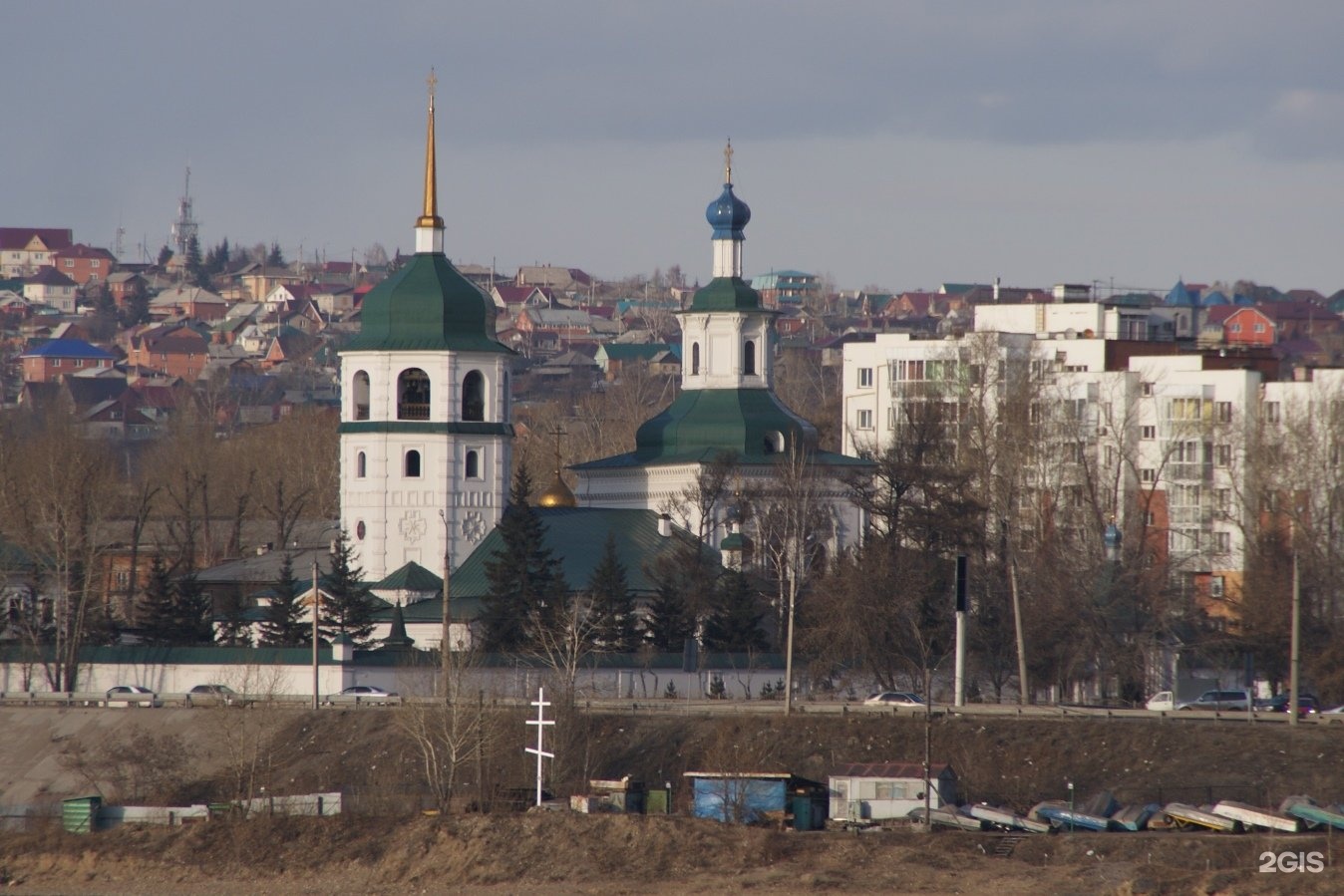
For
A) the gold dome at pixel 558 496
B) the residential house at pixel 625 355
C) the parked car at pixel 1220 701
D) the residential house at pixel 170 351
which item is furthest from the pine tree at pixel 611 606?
the residential house at pixel 170 351

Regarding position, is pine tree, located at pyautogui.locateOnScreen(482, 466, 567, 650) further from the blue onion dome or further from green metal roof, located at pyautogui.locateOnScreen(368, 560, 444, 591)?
the blue onion dome

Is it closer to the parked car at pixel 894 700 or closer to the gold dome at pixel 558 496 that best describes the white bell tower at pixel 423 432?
the gold dome at pixel 558 496

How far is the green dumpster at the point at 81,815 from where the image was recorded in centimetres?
4309

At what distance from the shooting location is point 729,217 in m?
64.0

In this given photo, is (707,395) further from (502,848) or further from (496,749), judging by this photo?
(502,848)

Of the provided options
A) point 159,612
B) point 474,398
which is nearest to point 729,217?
point 474,398

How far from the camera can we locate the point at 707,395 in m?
61.5

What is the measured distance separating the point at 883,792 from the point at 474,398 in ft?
57.6

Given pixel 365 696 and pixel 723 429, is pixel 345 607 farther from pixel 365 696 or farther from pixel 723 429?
pixel 723 429

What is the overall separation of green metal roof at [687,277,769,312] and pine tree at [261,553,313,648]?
11.9 meters

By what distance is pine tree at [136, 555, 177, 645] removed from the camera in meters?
55.9

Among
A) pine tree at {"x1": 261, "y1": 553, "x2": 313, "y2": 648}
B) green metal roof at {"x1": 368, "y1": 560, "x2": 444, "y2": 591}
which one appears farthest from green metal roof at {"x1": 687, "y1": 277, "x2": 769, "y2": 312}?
pine tree at {"x1": 261, "y1": 553, "x2": 313, "y2": 648}

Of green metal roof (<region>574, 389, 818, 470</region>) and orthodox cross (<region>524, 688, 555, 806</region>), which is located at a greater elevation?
green metal roof (<region>574, 389, 818, 470</region>)

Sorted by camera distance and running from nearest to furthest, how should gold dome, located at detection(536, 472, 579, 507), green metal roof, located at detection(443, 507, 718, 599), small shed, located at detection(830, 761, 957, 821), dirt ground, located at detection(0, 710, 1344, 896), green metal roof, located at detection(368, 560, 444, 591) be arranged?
dirt ground, located at detection(0, 710, 1344, 896) → small shed, located at detection(830, 761, 957, 821) → green metal roof, located at detection(443, 507, 718, 599) → green metal roof, located at detection(368, 560, 444, 591) → gold dome, located at detection(536, 472, 579, 507)
